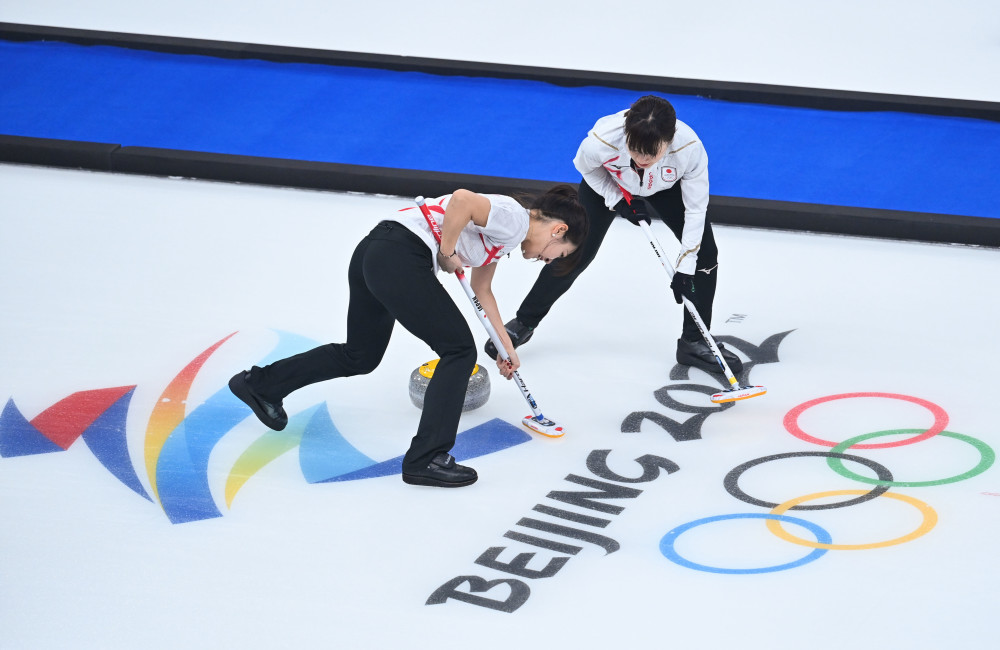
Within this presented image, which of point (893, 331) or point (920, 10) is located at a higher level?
point (920, 10)

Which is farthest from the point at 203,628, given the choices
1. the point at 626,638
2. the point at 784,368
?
the point at 784,368

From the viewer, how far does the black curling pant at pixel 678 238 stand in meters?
A: 3.88

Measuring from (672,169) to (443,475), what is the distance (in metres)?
1.25

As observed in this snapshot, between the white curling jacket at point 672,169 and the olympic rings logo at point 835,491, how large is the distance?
0.69 m

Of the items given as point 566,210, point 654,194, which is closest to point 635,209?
point 654,194

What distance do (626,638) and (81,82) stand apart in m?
6.02

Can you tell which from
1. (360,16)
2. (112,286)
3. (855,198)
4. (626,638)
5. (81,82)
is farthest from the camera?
(360,16)

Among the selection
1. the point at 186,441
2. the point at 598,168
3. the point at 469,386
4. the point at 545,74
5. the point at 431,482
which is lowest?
the point at 186,441

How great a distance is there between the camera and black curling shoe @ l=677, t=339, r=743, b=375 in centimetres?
399

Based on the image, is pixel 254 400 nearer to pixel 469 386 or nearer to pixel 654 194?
pixel 469 386

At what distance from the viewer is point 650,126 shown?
3.36 meters

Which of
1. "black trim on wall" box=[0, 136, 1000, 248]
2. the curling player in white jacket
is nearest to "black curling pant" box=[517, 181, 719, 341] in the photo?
the curling player in white jacket

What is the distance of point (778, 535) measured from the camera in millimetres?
3057

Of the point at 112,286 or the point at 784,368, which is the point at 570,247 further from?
the point at 112,286
